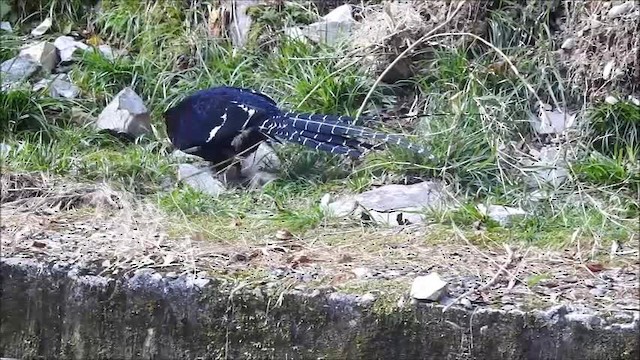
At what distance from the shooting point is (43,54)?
17.3 feet

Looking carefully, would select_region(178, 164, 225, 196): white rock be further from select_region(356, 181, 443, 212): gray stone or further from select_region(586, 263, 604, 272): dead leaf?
select_region(586, 263, 604, 272): dead leaf

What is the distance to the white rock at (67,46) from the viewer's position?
5.35 m

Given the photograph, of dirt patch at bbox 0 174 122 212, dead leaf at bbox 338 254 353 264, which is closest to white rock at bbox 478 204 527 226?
dead leaf at bbox 338 254 353 264

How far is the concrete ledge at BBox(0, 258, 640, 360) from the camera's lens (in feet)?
8.75

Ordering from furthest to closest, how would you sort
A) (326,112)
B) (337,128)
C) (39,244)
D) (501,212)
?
1. (326,112)
2. (337,128)
3. (501,212)
4. (39,244)

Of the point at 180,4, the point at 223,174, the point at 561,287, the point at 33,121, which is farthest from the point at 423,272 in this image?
the point at 180,4

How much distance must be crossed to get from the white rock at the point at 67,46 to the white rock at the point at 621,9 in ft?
8.86

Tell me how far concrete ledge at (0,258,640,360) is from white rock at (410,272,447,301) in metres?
0.03

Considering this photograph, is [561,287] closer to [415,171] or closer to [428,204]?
[428,204]

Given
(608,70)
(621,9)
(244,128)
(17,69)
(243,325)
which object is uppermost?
(621,9)

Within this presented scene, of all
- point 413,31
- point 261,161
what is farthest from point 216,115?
point 413,31

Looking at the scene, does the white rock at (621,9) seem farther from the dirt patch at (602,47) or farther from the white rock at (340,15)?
the white rock at (340,15)

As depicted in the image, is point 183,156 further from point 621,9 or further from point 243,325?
point 621,9

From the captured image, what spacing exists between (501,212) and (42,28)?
121 inches
